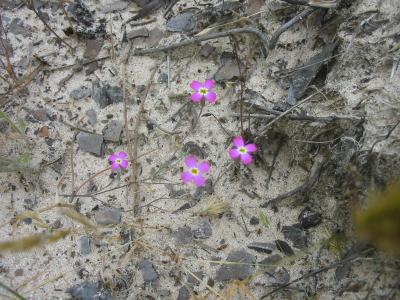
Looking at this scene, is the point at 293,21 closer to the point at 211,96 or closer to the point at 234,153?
the point at 211,96

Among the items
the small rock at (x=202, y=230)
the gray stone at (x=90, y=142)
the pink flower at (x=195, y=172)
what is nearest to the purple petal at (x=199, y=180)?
the pink flower at (x=195, y=172)

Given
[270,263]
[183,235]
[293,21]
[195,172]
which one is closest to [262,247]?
[270,263]

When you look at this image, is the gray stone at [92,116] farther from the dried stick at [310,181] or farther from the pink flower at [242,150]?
the dried stick at [310,181]

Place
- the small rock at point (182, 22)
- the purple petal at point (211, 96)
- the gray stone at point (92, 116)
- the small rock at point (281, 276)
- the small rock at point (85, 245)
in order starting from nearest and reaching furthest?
the small rock at point (281, 276) → the small rock at point (85, 245) → the purple petal at point (211, 96) → the gray stone at point (92, 116) → the small rock at point (182, 22)

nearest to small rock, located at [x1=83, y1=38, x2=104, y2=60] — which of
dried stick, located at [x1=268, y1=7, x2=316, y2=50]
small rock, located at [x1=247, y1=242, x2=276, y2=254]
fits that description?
dried stick, located at [x1=268, y1=7, x2=316, y2=50]

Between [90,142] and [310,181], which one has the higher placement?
[90,142]

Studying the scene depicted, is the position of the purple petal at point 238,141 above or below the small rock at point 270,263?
above

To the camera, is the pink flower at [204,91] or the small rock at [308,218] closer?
the small rock at [308,218]
